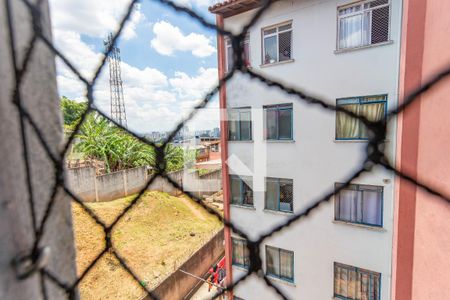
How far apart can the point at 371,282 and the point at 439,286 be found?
5.56 feet

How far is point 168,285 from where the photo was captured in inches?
145

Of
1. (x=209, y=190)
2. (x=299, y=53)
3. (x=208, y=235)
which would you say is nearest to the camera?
(x=299, y=53)

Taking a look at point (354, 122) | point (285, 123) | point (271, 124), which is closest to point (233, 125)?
point (271, 124)

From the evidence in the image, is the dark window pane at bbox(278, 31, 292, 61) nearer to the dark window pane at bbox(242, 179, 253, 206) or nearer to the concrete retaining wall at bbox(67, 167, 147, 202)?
the dark window pane at bbox(242, 179, 253, 206)

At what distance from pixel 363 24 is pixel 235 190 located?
7.70 feet

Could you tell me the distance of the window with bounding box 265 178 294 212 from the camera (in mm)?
2867

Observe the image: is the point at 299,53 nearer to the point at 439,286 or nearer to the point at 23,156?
the point at 439,286

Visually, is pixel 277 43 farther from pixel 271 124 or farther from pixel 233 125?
pixel 233 125

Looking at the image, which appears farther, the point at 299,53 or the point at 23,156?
the point at 299,53

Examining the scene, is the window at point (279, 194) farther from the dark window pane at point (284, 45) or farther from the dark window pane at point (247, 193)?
the dark window pane at point (284, 45)

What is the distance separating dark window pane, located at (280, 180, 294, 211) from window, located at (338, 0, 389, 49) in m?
1.56

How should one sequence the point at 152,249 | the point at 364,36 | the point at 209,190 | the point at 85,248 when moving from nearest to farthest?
the point at 364,36 → the point at 85,248 → the point at 152,249 → the point at 209,190

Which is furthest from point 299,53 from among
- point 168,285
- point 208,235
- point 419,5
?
point 208,235

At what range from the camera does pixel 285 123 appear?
2.76 meters
